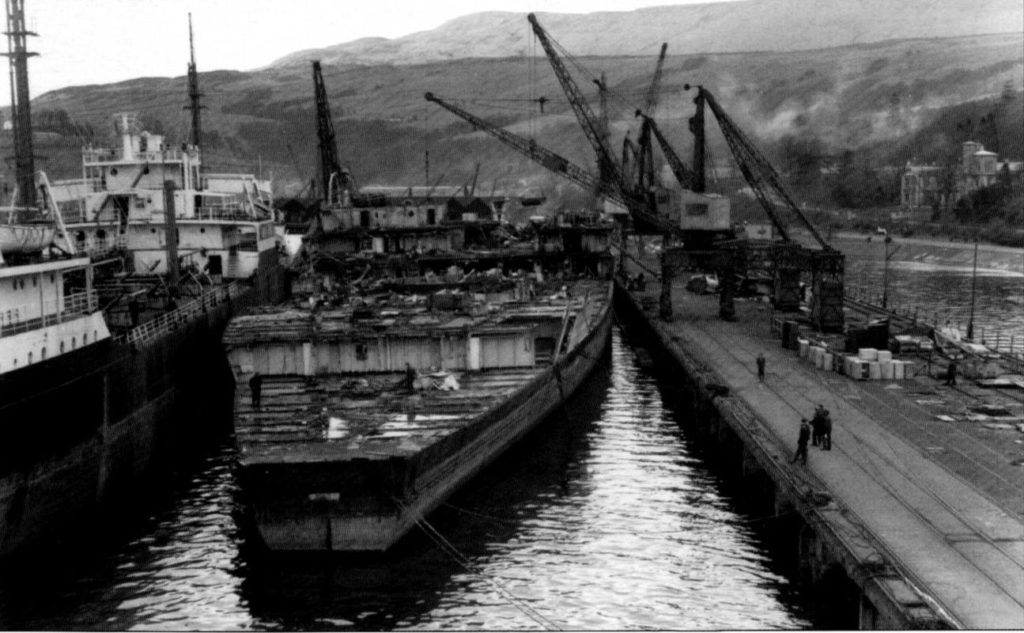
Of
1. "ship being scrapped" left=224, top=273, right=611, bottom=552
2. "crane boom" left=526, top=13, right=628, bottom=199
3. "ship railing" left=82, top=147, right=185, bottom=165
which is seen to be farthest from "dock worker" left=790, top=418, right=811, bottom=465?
"crane boom" left=526, top=13, right=628, bottom=199

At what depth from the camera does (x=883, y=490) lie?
27484 millimetres

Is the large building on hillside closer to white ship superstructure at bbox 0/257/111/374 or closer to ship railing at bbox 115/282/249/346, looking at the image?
ship railing at bbox 115/282/249/346

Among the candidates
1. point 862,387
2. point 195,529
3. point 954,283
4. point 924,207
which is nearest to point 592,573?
point 195,529

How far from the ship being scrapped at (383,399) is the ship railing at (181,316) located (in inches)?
93.1

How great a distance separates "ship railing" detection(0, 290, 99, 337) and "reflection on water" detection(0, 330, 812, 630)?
6.30m

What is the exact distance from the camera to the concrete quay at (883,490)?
2078 cm

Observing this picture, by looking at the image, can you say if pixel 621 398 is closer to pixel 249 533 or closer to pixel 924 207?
pixel 249 533

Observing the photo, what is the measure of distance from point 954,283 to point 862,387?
6058 centimetres

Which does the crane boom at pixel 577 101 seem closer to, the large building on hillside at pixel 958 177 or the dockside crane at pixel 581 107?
the dockside crane at pixel 581 107

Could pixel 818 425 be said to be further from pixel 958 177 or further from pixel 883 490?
pixel 958 177

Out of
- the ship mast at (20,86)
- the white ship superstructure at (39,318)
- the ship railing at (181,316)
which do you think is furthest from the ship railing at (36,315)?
the ship mast at (20,86)

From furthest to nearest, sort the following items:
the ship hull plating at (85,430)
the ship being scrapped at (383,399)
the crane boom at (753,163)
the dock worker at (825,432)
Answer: the crane boom at (753,163) < the dock worker at (825,432) < the ship being scrapped at (383,399) < the ship hull plating at (85,430)

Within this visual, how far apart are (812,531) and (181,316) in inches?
1138

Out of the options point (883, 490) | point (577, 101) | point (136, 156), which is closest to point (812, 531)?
point (883, 490)
